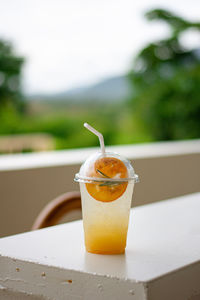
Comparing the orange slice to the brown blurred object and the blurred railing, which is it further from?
the blurred railing

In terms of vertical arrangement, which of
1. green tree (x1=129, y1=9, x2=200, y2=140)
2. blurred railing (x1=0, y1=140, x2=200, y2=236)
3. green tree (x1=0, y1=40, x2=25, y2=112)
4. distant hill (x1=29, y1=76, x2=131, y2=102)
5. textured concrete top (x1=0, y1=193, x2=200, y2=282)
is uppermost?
green tree (x1=0, y1=40, x2=25, y2=112)

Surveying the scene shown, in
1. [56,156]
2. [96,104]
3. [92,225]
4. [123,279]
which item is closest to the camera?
[123,279]

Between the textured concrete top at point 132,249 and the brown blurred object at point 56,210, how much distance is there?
0.79 ft

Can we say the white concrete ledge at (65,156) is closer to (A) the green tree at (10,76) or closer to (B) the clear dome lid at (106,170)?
(B) the clear dome lid at (106,170)

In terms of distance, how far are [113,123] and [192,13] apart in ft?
14.0

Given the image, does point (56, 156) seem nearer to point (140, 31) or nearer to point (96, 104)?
point (140, 31)

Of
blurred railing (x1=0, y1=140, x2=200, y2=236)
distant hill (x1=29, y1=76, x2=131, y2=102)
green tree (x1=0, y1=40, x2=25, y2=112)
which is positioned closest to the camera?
blurred railing (x1=0, y1=140, x2=200, y2=236)

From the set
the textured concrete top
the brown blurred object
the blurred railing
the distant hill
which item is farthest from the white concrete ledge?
the distant hill

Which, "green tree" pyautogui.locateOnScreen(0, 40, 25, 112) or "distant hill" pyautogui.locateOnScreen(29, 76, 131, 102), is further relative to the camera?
"green tree" pyautogui.locateOnScreen(0, 40, 25, 112)

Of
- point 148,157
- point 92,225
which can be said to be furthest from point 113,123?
point 92,225

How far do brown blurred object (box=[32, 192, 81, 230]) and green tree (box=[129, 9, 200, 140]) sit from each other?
7996 millimetres

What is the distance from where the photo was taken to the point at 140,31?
9898 mm

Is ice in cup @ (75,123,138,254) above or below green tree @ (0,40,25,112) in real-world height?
below

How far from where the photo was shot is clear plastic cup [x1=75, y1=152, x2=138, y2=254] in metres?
0.76
